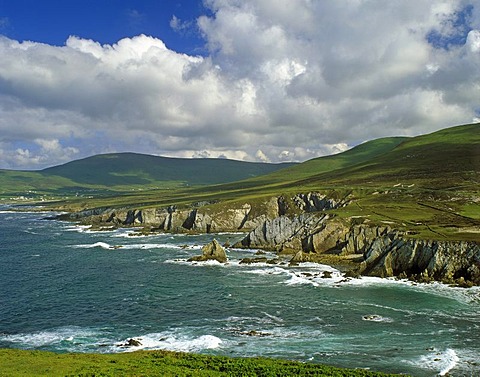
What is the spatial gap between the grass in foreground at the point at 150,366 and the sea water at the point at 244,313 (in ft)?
22.1

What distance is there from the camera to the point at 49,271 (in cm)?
9862

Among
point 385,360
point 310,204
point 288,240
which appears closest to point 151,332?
point 385,360

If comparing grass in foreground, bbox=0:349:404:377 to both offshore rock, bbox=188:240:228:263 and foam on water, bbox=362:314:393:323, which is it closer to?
foam on water, bbox=362:314:393:323

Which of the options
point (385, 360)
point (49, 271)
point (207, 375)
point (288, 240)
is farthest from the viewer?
point (288, 240)

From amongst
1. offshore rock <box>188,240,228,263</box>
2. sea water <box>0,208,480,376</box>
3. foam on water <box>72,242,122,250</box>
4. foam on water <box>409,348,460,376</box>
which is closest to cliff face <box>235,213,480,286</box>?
sea water <box>0,208,480,376</box>

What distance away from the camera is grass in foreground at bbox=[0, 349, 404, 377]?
120 ft

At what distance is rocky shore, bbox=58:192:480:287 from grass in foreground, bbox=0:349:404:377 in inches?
2060

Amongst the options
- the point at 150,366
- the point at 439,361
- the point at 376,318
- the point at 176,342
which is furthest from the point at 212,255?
the point at 150,366

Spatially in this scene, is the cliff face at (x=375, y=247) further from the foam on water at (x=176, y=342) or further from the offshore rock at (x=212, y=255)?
the foam on water at (x=176, y=342)

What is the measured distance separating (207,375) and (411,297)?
4790cm

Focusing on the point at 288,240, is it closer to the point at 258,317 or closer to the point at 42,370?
the point at 258,317

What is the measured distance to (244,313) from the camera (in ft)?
212

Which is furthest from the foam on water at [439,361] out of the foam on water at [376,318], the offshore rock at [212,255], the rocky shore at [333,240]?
the offshore rock at [212,255]

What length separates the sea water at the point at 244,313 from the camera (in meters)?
49.2
